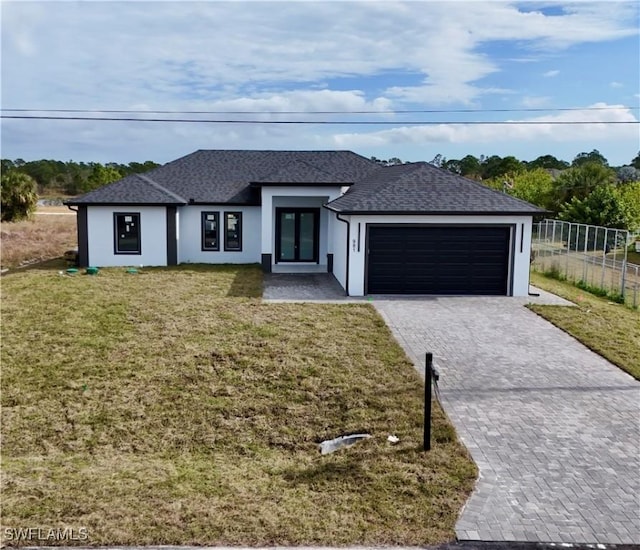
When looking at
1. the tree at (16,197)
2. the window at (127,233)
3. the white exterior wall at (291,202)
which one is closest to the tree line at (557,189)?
the tree at (16,197)

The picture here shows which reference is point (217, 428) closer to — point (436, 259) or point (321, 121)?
point (436, 259)

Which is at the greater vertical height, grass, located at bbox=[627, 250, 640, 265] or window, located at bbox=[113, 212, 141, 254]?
window, located at bbox=[113, 212, 141, 254]

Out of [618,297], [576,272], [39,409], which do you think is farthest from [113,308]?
[576,272]

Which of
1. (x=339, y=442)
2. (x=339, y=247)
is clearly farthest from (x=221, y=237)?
(x=339, y=442)

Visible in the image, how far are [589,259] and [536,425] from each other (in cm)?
1423

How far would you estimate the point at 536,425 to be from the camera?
834 centimetres

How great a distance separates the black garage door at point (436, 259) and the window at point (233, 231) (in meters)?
7.98

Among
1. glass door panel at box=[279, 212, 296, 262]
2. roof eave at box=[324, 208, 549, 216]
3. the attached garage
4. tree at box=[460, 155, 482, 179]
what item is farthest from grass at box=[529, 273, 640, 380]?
tree at box=[460, 155, 482, 179]

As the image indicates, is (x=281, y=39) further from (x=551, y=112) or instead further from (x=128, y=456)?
(x=128, y=456)

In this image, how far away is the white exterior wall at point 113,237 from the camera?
21719 millimetres

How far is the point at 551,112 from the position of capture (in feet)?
75.9

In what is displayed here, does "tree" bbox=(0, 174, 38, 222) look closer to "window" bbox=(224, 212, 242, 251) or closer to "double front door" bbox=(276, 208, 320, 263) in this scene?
"window" bbox=(224, 212, 242, 251)

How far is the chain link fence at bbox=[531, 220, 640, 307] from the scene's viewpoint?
18.9 m

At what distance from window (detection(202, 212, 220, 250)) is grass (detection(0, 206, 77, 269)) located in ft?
23.5
